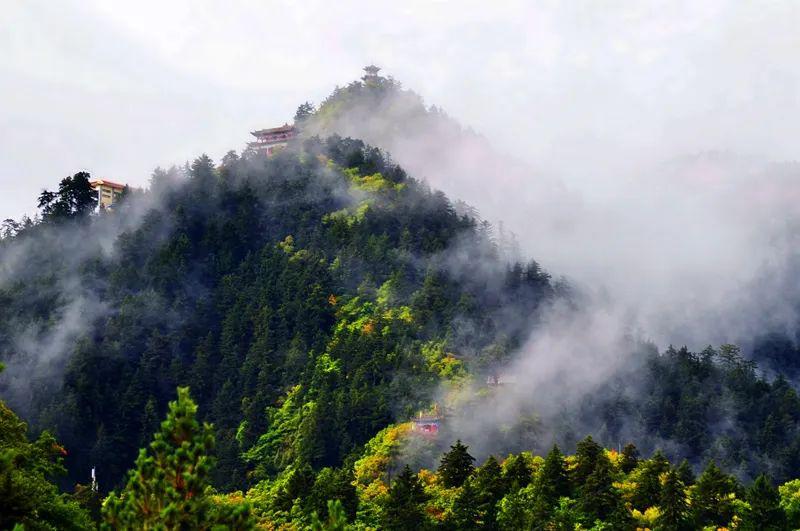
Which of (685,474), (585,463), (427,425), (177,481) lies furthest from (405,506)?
(177,481)

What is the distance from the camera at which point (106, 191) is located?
344 feet

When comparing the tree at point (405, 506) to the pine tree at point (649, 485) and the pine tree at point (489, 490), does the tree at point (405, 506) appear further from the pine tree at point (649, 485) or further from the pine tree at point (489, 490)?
the pine tree at point (649, 485)

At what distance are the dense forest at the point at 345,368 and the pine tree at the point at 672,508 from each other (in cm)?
7

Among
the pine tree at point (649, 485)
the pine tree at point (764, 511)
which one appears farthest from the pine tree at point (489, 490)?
the pine tree at point (764, 511)

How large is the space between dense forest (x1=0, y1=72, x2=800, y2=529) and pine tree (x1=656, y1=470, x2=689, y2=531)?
75 millimetres

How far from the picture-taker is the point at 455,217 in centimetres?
8600

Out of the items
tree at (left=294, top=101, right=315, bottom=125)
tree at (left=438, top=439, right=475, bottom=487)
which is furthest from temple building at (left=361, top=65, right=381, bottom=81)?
tree at (left=438, top=439, right=475, bottom=487)

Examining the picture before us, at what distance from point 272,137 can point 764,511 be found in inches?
2956

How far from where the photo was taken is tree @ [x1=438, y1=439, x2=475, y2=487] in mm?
55812

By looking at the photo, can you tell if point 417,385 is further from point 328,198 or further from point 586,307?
point 328,198

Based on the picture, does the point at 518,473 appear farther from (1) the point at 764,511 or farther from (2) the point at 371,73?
(2) the point at 371,73

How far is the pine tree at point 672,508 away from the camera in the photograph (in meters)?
47.8

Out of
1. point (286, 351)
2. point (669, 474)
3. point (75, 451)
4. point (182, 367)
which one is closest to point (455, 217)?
point (286, 351)

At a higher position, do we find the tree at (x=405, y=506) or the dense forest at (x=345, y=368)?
the dense forest at (x=345, y=368)
